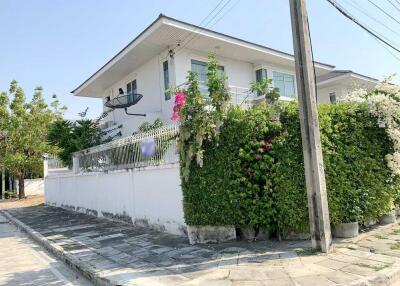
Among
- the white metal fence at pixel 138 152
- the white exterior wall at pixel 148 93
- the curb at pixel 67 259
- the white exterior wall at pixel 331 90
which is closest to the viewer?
the curb at pixel 67 259

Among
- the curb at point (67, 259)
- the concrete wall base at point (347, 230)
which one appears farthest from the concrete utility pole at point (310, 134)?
the curb at point (67, 259)

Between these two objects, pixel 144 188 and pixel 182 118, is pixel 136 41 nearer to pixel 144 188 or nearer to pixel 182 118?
pixel 144 188

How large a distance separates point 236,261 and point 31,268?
428cm

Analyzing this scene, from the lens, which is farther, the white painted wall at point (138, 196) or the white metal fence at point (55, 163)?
the white metal fence at point (55, 163)

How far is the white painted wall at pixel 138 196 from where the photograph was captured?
9.36 meters

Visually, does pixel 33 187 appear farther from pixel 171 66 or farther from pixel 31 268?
pixel 31 268

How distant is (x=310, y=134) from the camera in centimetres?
680

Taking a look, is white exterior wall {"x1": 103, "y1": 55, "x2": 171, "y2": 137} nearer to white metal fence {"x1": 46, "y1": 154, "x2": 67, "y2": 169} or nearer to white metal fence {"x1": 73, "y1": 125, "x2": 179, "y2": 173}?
white metal fence {"x1": 73, "y1": 125, "x2": 179, "y2": 173}

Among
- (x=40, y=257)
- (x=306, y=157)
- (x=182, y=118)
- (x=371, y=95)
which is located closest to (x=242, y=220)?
(x=306, y=157)

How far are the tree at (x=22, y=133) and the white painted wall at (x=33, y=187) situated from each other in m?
2.78

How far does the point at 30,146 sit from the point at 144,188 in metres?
19.6

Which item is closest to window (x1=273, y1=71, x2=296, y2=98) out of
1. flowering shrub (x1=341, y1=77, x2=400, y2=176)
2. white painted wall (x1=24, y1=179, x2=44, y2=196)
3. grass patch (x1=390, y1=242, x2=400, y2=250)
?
flowering shrub (x1=341, y1=77, x2=400, y2=176)

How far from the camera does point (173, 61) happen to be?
15.6 meters

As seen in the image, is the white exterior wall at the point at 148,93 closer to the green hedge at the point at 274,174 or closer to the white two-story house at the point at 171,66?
the white two-story house at the point at 171,66
